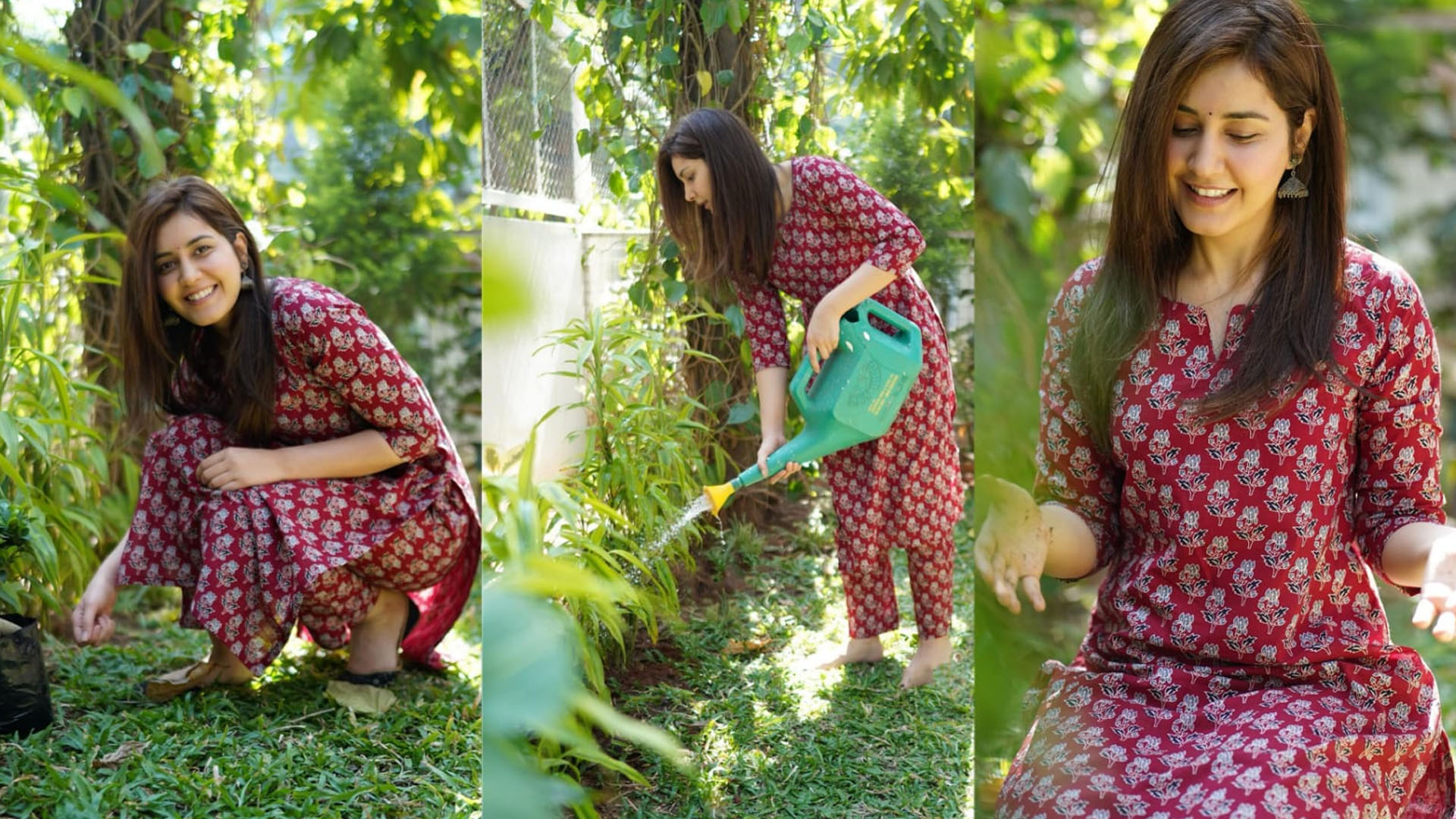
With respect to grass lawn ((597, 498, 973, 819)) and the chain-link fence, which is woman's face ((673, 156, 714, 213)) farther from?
grass lawn ((597, 498, 973, 819))

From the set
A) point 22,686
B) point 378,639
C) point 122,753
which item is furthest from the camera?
point 378,639

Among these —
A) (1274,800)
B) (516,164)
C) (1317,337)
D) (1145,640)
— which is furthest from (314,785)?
(1317,337)

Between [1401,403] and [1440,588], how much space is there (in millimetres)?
210

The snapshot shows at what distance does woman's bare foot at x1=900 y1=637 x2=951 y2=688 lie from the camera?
134cm

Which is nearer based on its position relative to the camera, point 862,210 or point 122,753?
point 862,210

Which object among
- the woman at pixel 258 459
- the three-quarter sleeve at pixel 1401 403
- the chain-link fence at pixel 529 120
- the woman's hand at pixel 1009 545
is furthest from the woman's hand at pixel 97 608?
the three-quarter sleeve at pixel 1401 403

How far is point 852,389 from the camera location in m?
1.26

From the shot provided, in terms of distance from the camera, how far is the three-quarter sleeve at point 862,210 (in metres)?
1.24

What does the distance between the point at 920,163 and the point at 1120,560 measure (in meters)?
0.53

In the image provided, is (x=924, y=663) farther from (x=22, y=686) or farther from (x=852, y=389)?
(x=22, y=686)

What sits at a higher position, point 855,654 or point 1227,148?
point 1227,148

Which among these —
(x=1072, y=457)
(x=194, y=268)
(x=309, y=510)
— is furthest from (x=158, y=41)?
(x=1072, y=457)

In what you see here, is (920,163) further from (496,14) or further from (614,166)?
(496,14)

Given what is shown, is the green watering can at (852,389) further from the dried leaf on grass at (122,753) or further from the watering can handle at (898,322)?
the dried leaf on grass at (122,753)
